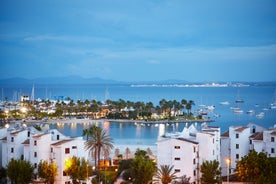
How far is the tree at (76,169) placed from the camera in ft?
94.0

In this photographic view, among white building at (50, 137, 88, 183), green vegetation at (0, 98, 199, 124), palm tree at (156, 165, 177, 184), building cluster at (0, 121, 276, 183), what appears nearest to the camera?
palm tree at (156, 165, 177, 184)

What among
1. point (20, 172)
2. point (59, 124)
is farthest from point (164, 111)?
point (20, 172)

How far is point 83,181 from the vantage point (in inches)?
1178

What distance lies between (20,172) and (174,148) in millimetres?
11204

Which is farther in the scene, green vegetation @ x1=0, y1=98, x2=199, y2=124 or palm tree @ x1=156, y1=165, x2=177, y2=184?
green vegetation @ x1=0, y1=98, x2=199, y2=124

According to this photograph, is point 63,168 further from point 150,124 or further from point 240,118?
point 240,118

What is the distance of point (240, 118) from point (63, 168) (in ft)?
284

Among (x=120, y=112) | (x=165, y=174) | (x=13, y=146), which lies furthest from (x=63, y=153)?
(x=120, y=112)

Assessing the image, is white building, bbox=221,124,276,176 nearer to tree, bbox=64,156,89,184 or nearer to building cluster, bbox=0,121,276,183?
building cluster, bbox=0,121,276,183

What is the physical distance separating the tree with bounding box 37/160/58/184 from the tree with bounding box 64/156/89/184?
3.57 feet

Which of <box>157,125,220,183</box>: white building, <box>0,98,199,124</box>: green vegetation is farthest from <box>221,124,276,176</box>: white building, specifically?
<box>0,98,199,124</box>: green vegetation

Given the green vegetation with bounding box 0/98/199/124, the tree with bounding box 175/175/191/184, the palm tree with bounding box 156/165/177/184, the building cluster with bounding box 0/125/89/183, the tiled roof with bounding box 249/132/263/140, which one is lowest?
the tree with bounding box 175/175/191/184

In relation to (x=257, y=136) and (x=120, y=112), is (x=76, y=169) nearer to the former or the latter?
(x=257, y=136)

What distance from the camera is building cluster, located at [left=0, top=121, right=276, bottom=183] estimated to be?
98.3 feet
